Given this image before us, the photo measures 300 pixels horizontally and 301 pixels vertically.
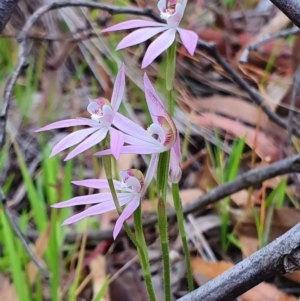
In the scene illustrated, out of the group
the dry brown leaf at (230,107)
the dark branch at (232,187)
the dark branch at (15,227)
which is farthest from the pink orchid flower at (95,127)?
the dry brown leaf at (230,107)

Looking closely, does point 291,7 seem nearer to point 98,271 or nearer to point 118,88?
point 118,88

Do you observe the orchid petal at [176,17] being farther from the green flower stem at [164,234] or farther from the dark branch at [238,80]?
the dark branch at [238,80]

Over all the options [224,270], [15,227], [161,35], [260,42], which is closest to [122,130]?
[161,35]

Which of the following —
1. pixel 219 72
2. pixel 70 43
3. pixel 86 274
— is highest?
pixel 70 43

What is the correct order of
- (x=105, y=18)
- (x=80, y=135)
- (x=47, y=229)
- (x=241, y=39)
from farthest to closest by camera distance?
(x=241, y=39)
(x=105, y=18)
(x=47, y=229)
(x=80, y=135)

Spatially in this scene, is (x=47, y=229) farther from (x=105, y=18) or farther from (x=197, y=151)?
(x=105, y=18)

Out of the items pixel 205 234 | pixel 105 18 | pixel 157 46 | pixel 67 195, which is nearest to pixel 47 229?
pixel 67 195

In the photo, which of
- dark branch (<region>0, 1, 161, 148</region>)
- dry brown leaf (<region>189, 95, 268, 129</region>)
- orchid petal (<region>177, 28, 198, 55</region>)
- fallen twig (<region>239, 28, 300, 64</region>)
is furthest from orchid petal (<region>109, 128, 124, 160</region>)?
dry brown leaf (<region>189, 95, 268, 129</region>)
